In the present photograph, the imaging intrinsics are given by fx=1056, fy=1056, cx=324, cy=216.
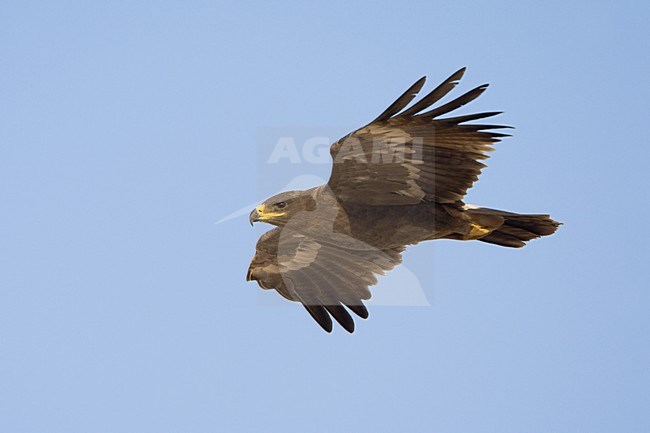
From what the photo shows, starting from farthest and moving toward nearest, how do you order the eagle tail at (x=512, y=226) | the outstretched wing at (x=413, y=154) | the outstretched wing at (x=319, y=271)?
the outstretched wing at (x=319, y=271) → the eagle tail at (x=512, y=226) → the outstretched wing at (x=413, y=154)

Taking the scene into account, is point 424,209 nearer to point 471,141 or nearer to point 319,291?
point 471,141

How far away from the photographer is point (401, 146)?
342 inches

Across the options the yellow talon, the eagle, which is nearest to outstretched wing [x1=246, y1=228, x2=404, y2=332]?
the eagle

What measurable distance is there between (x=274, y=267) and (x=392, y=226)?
1650mm

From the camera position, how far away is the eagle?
8.54m

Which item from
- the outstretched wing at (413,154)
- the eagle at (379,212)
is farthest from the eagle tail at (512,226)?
the outstretched wing at (413,154)

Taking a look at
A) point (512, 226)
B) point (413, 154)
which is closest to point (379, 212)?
point (413, 154)

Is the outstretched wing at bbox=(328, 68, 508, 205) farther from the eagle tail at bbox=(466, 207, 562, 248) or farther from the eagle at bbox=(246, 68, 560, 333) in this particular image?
the eagle tail at bbox=(466, 207, 562, 248)

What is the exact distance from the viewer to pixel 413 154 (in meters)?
8.78

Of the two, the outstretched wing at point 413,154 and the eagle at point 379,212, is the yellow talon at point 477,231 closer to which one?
the eagle at point 379,212

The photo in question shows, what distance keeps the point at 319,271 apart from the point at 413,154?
2.29 m

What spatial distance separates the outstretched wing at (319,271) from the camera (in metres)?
10.3

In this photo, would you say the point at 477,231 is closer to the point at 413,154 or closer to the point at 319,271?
the point at 413,154

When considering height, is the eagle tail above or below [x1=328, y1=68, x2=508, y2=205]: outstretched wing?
below
